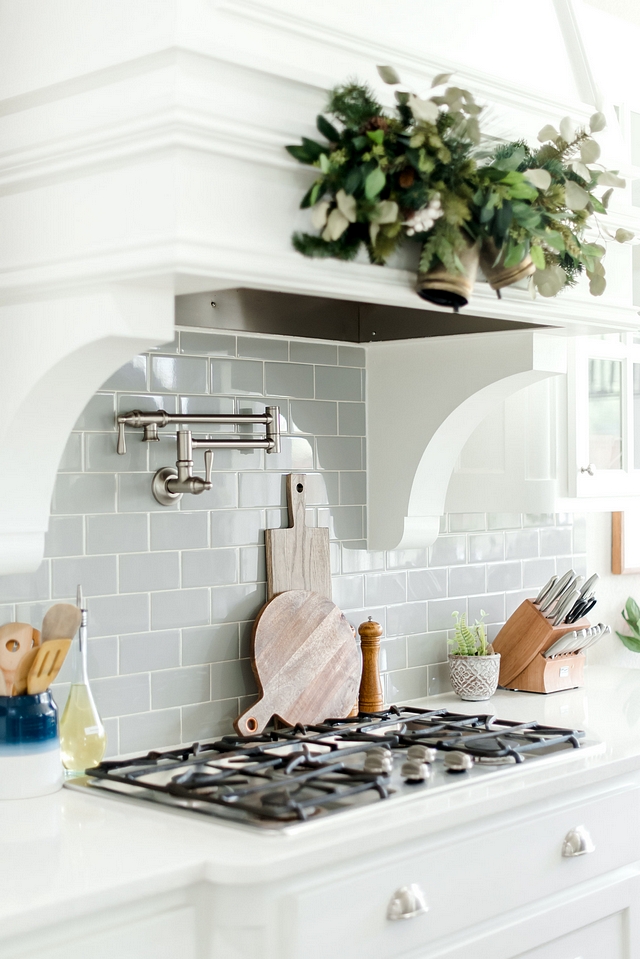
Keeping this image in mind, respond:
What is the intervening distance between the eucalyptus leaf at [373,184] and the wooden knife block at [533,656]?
1503 mm

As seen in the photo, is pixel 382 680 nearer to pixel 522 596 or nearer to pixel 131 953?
pixel 522 596

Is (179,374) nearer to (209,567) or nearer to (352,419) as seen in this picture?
(209,567)

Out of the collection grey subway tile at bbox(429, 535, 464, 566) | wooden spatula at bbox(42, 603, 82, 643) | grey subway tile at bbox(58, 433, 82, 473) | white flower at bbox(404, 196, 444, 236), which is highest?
white flower at bbox(404, 196, 444, 236)

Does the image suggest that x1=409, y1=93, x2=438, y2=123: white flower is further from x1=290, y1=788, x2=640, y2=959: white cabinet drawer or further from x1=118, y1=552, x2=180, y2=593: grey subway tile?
x1=290, y1=788, x2=640, y2=959: white cabinet drawer

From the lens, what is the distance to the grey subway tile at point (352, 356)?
2662mm

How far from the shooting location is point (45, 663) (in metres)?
1.92

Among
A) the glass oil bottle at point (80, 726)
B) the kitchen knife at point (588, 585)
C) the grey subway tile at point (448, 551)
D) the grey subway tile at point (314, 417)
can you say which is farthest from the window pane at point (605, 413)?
the glass oil bottle at point (80, 726)

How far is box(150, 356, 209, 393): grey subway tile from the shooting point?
2285 millimetres

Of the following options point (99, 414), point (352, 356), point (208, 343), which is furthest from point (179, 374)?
point (352, 356)

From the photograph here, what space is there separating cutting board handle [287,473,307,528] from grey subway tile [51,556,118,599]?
47 centimetres

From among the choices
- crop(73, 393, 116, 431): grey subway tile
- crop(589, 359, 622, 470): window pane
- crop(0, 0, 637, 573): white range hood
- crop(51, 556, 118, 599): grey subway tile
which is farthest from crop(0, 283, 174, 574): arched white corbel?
crop(589, 359, 622, 470): window pane

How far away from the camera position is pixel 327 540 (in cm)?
259

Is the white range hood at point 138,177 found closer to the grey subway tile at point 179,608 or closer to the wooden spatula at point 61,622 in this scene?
the wooden spatula at point 61,622

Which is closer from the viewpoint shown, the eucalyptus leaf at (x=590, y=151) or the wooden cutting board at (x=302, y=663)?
the eucalyptus leaf at (x=590, y=151)
